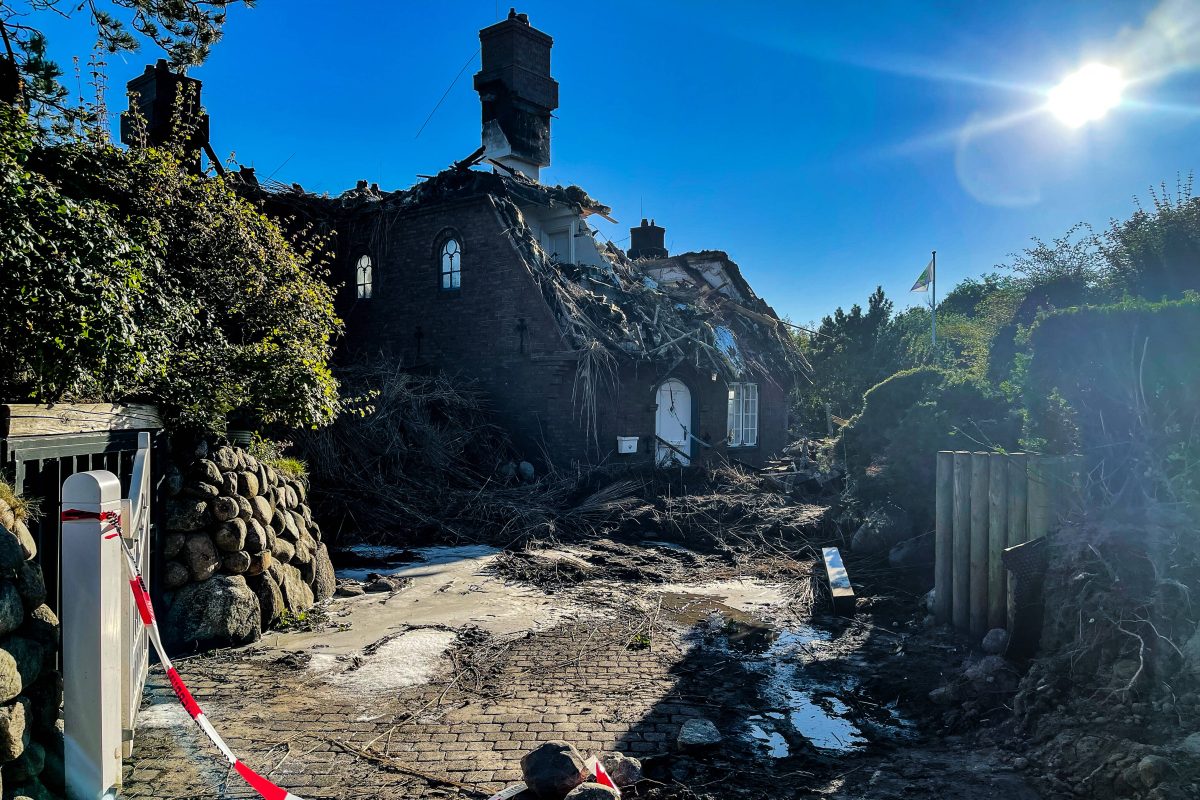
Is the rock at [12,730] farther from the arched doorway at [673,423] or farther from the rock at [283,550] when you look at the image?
the arched doorway at [673,423]

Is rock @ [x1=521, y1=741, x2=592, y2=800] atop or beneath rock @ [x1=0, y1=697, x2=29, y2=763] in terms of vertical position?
beneath

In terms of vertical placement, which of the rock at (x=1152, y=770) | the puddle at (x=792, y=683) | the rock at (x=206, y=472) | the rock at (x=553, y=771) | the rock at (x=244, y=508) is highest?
the rock at (x=206, y=472)

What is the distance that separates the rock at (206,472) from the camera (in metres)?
6.62

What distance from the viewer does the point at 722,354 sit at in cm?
1869

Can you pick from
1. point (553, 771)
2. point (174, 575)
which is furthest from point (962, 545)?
point (174, 575)

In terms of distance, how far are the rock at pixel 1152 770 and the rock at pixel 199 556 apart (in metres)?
6.53

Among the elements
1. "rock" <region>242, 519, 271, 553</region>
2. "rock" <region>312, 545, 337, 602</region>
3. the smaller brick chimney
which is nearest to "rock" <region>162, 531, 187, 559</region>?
"rock" <region>242, 519, 271, 553</region>

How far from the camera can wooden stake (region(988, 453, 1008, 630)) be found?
6.63 m

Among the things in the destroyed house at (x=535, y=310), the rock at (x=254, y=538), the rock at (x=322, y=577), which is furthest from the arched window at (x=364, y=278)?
the rock at (x=254, y=538)

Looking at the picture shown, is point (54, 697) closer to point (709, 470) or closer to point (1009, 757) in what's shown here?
point (1009, 757)

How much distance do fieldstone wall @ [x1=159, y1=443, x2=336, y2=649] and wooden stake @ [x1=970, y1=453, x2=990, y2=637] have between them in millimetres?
6317

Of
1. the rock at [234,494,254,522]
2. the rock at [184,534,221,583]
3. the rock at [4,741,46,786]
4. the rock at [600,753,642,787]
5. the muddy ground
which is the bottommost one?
the muddy ground

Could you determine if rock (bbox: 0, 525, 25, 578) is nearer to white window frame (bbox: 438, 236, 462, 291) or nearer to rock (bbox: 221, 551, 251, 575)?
rock (bbox: 221, 551, 251, 575)

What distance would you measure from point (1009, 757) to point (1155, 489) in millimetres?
2577
